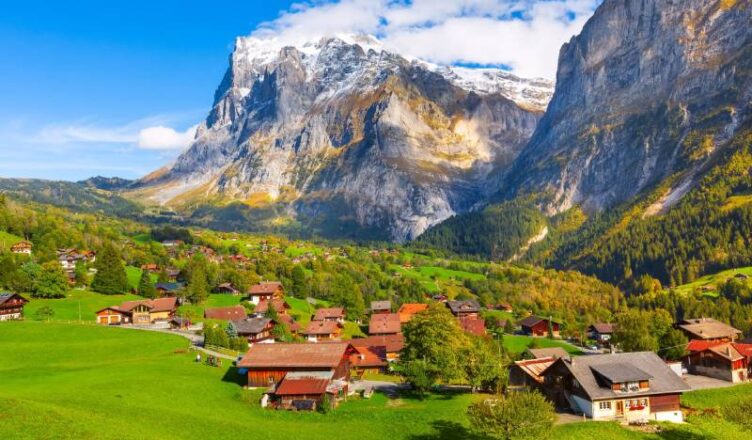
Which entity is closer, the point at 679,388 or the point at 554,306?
the point at 679,388

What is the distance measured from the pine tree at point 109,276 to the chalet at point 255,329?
4102cm

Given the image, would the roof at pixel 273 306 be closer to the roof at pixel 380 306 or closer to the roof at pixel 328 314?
the roof at pixel 328 314

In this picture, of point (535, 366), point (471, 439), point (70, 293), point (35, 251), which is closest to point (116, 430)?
point (471, 439)

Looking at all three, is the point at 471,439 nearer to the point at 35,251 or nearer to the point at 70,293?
the point at 70,293

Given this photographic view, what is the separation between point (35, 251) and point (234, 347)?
8574 centimetres

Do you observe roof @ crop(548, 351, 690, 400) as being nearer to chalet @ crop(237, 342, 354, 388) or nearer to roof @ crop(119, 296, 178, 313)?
chalet @ crop(237, 342, 354, 388)

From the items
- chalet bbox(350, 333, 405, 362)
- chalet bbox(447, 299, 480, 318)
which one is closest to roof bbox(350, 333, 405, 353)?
chalet bbox(350, 333, 405, 362)

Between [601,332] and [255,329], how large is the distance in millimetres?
80603

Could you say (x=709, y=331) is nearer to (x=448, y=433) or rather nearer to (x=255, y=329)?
(x=448, y=433)

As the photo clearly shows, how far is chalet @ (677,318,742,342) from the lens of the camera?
104 m

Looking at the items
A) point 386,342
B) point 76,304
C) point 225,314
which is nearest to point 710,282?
point 386,342

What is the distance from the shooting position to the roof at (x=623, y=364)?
193 ft

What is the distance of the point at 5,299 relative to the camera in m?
96.1

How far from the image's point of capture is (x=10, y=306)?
98.1 metres
